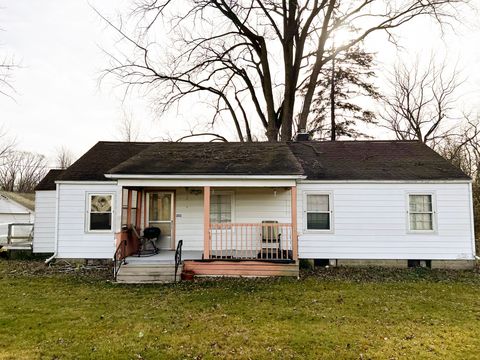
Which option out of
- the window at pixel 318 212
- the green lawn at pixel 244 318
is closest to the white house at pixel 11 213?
the green lawn at pixel 244 318

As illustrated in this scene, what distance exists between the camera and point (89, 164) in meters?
11.7

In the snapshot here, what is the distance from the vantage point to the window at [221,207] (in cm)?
1077

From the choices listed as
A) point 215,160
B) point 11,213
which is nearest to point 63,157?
point 11,213

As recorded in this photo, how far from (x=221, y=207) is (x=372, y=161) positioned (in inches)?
228

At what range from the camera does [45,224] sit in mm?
11695

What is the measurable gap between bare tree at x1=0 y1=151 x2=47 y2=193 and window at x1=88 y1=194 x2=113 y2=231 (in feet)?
132

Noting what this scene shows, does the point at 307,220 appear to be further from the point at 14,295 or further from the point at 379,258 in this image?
the point at 14,295

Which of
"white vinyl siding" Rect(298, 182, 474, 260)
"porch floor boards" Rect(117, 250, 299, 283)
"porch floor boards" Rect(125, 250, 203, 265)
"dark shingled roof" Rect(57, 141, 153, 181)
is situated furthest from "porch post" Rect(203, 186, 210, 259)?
"dark shingled roof" Rect(57, 141, 153, 181)

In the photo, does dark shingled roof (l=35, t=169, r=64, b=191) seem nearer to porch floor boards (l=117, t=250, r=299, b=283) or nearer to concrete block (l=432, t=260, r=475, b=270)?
porch floor boards (l=117, t=250, r=299, b=283)

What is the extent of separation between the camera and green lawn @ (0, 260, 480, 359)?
4.61 m

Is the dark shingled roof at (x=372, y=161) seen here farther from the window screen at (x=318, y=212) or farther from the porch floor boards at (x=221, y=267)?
the porch floor boards at (x=221, y=267)

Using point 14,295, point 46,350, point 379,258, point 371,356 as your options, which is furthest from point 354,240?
point 14,295

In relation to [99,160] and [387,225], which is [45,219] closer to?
[99,160]

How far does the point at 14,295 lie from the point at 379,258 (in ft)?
33.9
